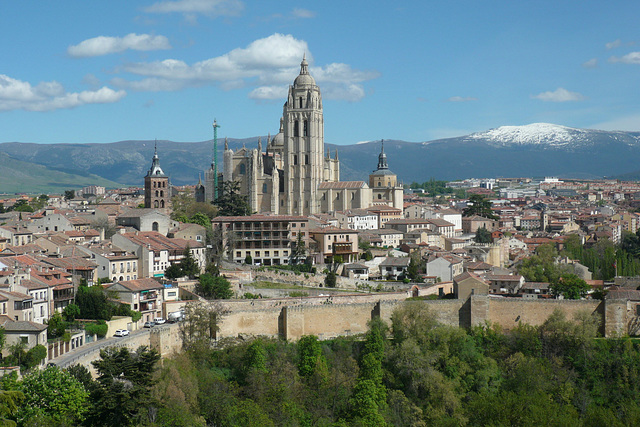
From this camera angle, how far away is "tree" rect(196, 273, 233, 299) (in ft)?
144

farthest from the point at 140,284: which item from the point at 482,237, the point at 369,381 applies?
the point at 482,237

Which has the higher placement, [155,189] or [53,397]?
[155,189]

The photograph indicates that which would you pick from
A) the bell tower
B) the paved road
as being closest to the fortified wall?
the paved road

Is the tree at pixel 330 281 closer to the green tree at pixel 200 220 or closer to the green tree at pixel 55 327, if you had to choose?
the green tree at pixel 200 220

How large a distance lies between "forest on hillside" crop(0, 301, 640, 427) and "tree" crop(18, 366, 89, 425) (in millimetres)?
36

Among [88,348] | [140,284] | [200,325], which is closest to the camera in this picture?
[88,348]

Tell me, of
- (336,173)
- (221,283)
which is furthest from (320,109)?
(221,283)

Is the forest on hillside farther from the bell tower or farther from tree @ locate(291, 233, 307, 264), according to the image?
the bell tower

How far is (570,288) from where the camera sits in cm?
4822

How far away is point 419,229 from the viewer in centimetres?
7044

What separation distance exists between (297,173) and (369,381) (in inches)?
1860

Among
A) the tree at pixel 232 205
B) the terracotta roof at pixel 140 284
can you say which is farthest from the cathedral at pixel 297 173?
the terracotta roof at pixel 140 284

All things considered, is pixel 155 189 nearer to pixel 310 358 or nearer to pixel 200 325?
pixel 200 325

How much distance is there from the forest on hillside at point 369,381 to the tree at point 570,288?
4998 mm
